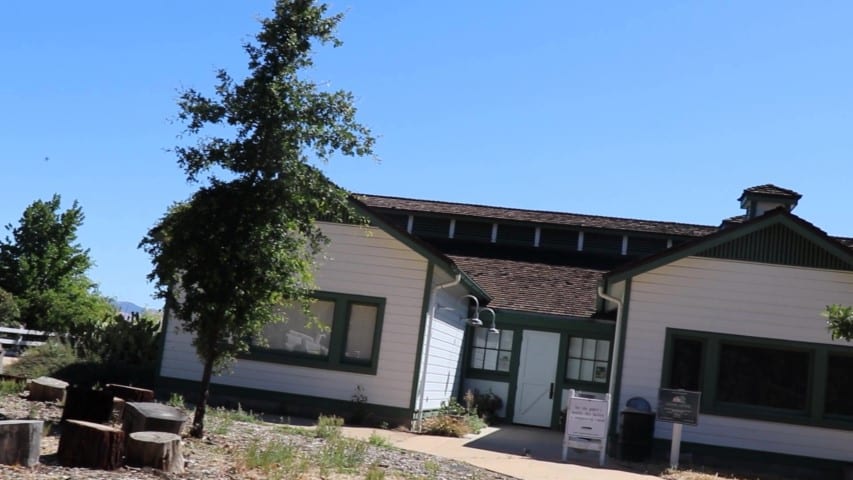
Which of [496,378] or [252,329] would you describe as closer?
[252,329]

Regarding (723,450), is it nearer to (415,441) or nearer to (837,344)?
(837,344)

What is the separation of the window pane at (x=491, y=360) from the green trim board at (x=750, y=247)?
5341 mm

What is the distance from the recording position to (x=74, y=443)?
8805 millimetres

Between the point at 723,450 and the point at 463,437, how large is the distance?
14.8 feet

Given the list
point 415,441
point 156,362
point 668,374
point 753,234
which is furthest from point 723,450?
point 156,362

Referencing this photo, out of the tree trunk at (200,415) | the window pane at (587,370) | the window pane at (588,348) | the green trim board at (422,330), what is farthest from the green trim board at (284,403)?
the window pane at (588,348)

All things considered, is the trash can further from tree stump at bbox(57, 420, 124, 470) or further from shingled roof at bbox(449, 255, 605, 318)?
tree stump at bbox(57, 420, 124, 470)

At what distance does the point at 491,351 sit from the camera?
2095 cm

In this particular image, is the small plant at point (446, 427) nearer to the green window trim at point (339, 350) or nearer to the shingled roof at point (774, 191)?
the green window trim at point (339, 350)

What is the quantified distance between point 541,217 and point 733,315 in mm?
11274

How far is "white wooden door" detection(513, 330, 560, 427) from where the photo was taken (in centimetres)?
2042

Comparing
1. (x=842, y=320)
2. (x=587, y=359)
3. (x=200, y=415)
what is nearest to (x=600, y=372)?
(x=587, y=359)

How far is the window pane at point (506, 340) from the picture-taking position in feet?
68.2

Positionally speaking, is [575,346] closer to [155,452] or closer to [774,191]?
[774,191]
